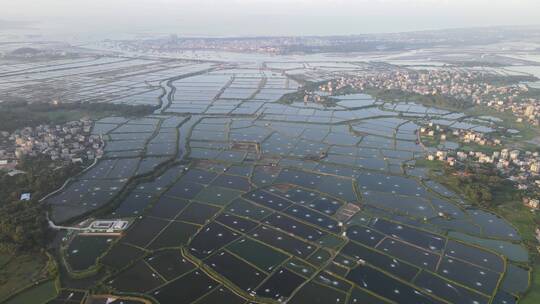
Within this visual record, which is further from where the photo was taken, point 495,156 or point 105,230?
point 495,156

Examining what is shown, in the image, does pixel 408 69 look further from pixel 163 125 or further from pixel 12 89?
pixel 12 89

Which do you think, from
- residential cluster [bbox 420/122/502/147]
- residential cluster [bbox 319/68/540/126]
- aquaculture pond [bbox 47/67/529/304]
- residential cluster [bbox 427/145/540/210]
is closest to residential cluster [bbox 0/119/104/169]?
aquaculture pond [bbox 47/67/529/304]

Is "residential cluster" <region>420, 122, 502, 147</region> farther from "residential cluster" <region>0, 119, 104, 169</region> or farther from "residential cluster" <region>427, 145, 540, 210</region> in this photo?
"residential cluster" <region>0, 119, 104, 169</region>

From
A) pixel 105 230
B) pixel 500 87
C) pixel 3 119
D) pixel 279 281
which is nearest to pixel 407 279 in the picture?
pixel 279 281

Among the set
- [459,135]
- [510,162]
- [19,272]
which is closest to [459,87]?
[459,135]

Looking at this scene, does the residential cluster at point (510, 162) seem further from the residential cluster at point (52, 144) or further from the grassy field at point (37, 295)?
the residential cluster at point (52, 144)

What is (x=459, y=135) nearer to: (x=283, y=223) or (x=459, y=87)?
(x=283, y=223)
